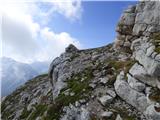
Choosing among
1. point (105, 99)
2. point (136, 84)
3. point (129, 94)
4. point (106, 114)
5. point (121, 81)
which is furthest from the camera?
point (121, 81)

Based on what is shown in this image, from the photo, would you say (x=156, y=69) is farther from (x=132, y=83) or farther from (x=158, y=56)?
(x=132, y=83)

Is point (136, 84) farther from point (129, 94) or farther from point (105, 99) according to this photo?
point (105, 99)

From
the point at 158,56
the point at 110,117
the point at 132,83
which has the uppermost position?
the point at 158,56

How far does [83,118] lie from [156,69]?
405 inches

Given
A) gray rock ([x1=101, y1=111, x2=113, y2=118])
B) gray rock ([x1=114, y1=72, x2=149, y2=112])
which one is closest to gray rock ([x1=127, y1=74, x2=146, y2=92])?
gray rock ([x1=114, y1=72, x2=149, y2=112])

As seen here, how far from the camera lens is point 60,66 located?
178ft

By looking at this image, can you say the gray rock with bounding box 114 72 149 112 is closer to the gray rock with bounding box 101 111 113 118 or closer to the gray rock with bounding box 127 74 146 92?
the gray rock with bounding box 127 74 146 92

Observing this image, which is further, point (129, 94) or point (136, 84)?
point (129, 94)

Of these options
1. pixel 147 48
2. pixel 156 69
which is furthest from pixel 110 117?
pixel 147 48

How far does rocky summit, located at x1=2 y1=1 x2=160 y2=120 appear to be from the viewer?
2942 centimetres

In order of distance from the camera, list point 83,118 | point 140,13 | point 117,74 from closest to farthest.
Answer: point 83,118 < point 117,74 < point 140,13

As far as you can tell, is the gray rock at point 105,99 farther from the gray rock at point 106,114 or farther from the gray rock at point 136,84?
the gray rock at point 136,84

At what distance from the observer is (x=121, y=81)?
33.4 meters

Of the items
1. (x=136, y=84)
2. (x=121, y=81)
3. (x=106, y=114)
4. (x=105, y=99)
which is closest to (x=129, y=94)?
(x=136, y=84)
